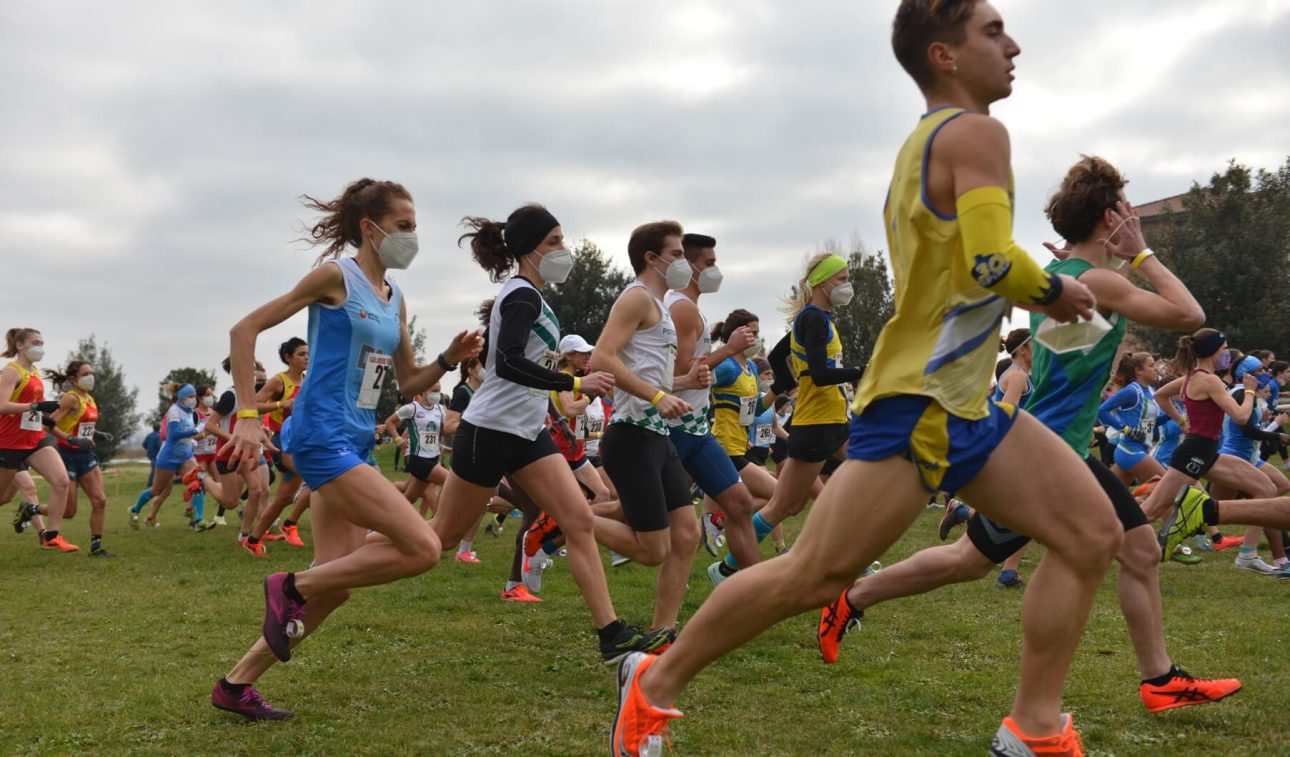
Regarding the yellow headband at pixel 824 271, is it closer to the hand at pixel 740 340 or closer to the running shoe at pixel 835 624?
the hand at pixel 740 340

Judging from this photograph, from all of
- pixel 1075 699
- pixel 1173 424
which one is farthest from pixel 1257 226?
pixel 1075 699

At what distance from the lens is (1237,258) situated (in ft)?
139

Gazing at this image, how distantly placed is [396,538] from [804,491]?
4.14 meters

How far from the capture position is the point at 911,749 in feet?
13.4

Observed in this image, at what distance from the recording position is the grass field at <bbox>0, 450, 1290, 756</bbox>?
4.30 m

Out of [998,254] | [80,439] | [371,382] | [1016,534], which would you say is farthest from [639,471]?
[80,439]

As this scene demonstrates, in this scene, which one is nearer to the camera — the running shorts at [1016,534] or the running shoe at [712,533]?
the running shorts at [1016,534]

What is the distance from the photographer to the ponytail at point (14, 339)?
1155 cm

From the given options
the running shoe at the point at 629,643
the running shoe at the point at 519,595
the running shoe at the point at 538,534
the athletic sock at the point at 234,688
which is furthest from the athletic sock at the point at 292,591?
the running shoe at the point at 519,595

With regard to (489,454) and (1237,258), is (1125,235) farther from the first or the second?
(1237,258)

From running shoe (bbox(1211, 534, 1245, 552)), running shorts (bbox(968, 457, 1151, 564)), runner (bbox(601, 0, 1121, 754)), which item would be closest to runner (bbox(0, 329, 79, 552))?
running shorts (bbox(968, 457, 1151, 564))

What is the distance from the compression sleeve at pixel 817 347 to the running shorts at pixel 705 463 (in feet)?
3.66

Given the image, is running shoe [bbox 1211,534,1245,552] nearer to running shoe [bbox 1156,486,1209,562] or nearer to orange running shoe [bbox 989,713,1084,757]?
running shoe [bbox 1156,486,1209,562]

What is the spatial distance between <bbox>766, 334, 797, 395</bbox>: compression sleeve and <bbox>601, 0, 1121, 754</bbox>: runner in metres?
5.36
